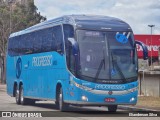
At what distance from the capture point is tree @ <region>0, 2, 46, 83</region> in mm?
67062

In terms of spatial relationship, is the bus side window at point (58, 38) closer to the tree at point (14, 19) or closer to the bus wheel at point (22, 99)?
the bus wheel at point (22, 99)

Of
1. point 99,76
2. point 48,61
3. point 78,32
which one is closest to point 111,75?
point 99,76

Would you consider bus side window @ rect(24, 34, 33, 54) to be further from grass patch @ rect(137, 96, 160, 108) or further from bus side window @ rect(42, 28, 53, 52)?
grass patch @ rect(137, 96, 160, 108)

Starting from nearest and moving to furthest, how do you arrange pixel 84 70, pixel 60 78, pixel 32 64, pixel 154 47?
pixel 84 70, pixel 60 78, pixel 32 64, pixel 154 47

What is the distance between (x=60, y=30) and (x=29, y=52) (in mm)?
5358

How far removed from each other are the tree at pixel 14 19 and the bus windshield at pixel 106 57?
154 feet

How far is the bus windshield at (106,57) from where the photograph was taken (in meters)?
19.5

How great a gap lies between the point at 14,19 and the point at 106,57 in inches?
1964

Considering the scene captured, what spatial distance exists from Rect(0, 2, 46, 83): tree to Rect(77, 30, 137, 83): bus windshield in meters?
46.9

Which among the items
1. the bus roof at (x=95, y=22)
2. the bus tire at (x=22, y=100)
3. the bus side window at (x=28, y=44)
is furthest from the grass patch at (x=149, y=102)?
the bus side window at (x=28, y=44)

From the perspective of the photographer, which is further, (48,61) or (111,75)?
(48,61)

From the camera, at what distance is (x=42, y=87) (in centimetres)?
2416

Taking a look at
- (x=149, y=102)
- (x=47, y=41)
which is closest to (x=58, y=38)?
(x=47, y=41)

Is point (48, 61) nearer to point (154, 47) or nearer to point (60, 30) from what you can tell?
point (60, 30)
